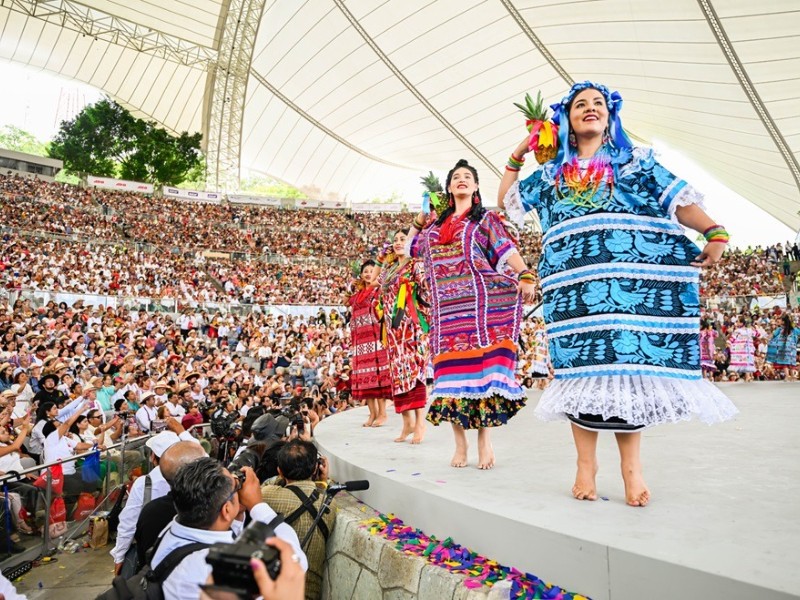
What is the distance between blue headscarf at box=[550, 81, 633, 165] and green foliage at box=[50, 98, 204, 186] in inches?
1331

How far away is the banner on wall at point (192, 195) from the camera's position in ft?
98.4

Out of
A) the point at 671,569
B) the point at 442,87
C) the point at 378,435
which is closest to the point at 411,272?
the point at 378,435

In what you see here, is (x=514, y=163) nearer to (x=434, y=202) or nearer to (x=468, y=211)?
(x=468, y=211)

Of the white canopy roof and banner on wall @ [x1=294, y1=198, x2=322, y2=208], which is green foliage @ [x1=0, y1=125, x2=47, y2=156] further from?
banner on wall @ [x1=294, y1=198, x2=322, y2=208]

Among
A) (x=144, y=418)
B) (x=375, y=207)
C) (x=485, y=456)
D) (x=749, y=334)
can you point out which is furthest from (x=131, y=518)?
(x=375, y=207)

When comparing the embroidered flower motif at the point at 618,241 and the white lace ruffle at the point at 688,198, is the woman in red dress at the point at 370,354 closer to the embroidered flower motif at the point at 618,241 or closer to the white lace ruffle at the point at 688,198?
the embroidered flower motif at the point at 618,241

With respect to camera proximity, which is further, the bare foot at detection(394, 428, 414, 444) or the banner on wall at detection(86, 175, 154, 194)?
the banner on wall at detection(86, 175, 154, 194)

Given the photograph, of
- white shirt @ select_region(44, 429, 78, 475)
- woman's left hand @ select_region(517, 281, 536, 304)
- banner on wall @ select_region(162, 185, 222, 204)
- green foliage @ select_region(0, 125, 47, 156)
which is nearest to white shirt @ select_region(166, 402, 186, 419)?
white shirt @ select_region(44, 429, 78, 475)

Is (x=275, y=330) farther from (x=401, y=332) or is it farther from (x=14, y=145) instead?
(x=14, y=145)

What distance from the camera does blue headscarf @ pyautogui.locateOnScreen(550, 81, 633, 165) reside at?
253 cm

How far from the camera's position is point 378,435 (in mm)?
4438

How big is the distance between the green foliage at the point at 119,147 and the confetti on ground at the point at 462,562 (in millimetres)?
33932

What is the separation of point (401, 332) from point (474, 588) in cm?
276

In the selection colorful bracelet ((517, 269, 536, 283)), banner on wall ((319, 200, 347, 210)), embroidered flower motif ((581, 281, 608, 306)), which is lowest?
embroidered flower motif ((581, 281, 608, 306))
